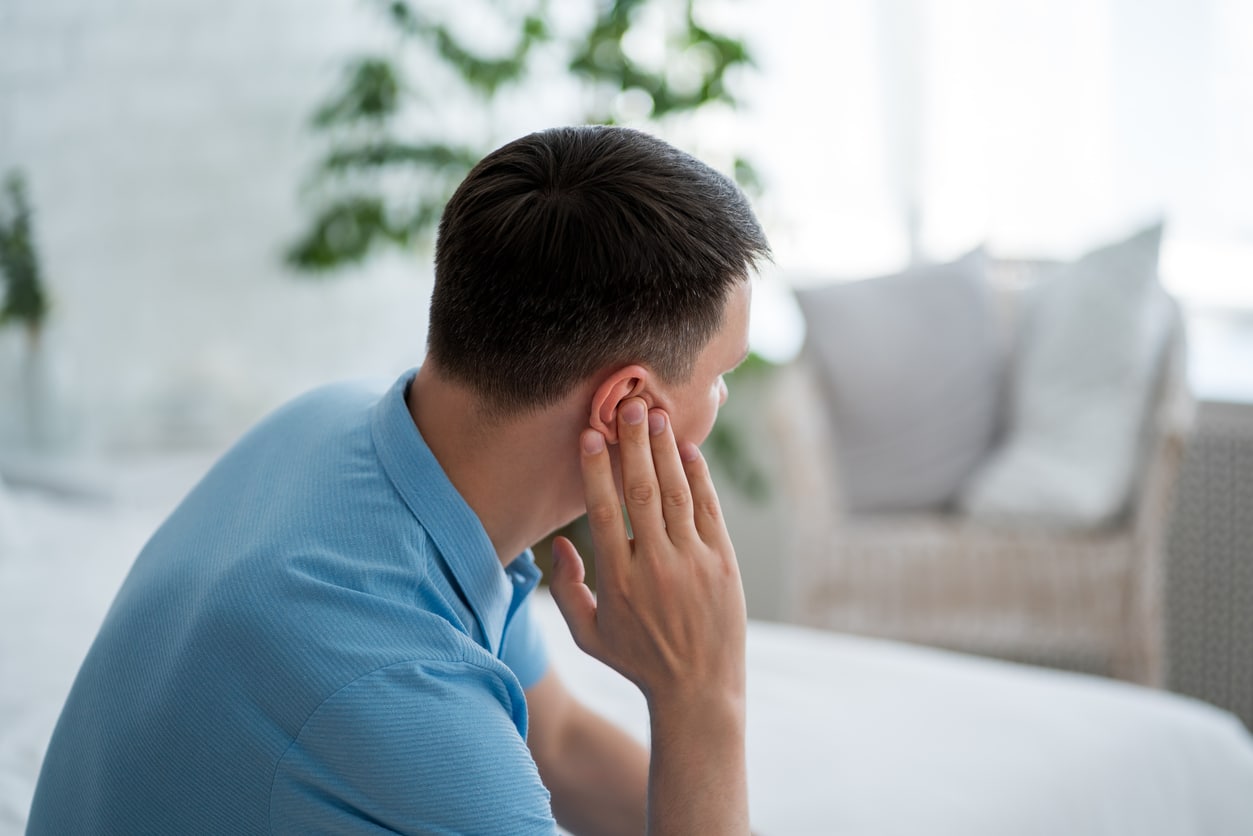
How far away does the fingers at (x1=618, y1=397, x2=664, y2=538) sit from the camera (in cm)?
88

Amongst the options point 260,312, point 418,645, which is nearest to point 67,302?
point 260,312

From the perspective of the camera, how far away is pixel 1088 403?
2.63 m

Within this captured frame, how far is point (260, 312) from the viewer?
3191 millimetres

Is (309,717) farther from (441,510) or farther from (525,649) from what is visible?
(525,649)

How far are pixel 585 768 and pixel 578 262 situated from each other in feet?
1.70

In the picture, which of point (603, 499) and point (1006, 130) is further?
point (1006, 130)

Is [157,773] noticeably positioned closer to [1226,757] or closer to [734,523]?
[1226,757]

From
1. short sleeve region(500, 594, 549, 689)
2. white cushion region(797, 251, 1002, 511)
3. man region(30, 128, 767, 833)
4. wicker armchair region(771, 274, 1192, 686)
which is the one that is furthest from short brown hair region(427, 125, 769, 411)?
white cushion region(797, 251, 1002, 511)

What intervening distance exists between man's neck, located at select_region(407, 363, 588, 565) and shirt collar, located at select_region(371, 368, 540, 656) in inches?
0.9

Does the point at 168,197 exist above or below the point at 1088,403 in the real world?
above

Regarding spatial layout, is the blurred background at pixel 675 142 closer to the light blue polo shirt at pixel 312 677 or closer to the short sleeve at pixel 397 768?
the light blue polo shirt at pixel 312 677

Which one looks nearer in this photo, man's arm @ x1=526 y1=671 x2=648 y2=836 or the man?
the man

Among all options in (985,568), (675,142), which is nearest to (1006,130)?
(675,142)

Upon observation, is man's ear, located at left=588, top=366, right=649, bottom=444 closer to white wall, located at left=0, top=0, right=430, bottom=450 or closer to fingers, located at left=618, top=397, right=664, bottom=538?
fingers, located at left=618, top=397, right=664, bottom=538
